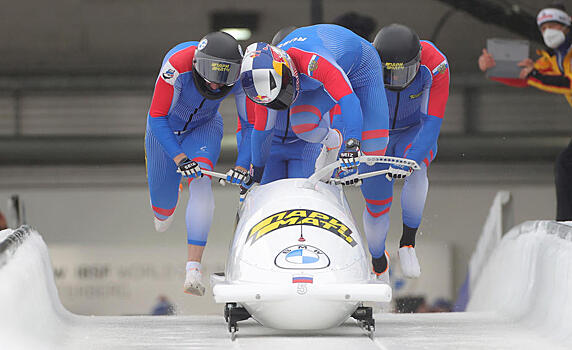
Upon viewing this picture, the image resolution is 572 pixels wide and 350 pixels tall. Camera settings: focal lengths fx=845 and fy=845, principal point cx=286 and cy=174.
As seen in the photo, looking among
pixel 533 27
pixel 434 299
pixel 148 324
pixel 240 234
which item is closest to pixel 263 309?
pixel 240 234

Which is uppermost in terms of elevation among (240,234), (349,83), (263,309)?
(349,83)

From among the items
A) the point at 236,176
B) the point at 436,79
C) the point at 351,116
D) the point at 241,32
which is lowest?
the point at 236,176

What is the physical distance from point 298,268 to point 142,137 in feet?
22.5

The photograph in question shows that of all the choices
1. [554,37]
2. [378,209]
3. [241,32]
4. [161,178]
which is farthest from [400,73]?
[241,32]

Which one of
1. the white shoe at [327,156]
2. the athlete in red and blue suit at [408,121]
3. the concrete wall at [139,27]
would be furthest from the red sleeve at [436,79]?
the concrete wall at [139,27]

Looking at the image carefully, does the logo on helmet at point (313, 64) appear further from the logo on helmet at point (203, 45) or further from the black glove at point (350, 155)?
the logo on helmet at point (203, 45)

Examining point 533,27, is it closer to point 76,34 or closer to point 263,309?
point 76,34

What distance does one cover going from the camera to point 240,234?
10.3 feet

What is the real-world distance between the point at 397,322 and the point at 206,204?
1025 mm

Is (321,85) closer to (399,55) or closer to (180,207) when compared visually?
(399,55)

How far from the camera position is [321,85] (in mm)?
3775

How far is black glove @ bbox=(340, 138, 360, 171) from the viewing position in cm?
330

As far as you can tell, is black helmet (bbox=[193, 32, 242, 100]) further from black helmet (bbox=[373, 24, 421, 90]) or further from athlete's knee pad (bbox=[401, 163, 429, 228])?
athlete's knee pad (bbox=[401, 163, 429, 228])

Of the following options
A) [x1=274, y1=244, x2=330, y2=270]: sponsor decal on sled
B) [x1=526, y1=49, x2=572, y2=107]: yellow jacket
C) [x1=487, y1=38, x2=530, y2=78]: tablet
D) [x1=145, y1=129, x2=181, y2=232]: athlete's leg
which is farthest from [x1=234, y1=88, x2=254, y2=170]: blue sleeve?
[x1=487, y1=38, x2=530, y2=78]: tablet
